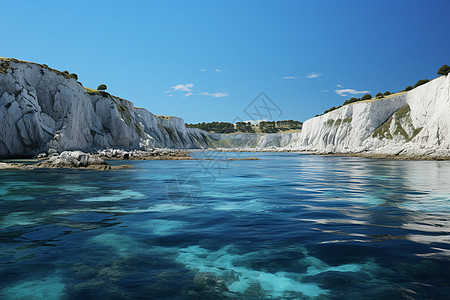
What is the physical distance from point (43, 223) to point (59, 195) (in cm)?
663

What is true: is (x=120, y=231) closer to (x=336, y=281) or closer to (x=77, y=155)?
(x=336, y=281)

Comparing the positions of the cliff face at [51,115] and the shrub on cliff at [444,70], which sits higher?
the shrub on cliff at [444,70]

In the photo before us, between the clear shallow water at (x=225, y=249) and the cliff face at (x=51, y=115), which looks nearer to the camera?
the clear shallow water at (x=225, y=249)

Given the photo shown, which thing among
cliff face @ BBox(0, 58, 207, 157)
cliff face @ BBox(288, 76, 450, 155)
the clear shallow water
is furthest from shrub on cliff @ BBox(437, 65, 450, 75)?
the clear shallow water

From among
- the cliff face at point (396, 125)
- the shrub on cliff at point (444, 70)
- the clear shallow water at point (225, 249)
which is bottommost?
the clear shallow water at point (225, 249)

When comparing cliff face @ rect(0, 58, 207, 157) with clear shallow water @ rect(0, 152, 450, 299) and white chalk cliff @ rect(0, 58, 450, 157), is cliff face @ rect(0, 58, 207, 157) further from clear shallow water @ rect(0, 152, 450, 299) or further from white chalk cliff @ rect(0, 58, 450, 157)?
clear shallow water @ rect(0, 152, 450, 299)

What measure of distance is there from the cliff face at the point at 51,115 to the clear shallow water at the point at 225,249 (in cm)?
4389

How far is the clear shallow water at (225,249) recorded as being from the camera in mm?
5316

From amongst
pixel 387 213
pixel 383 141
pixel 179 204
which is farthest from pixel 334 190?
pixel 383 141

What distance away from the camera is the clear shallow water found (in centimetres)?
532

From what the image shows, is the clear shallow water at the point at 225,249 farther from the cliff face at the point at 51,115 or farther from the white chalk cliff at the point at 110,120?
the white chalk cliff at the point at 110,120

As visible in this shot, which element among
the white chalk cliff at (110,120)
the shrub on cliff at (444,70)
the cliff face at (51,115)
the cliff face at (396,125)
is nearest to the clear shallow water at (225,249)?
the cliff face at (51,115)

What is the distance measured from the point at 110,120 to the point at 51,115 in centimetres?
1660

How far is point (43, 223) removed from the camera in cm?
1023
